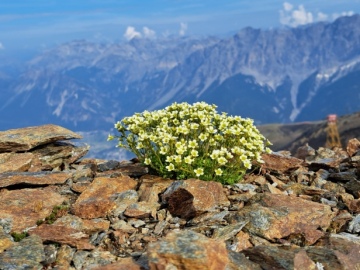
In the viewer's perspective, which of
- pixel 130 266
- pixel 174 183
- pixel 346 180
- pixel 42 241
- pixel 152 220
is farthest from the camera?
pixel 346 180

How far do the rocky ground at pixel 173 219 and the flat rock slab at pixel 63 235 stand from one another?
0.02 meters

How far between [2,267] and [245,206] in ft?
18.8

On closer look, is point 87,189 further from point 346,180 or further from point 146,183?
point 346,180

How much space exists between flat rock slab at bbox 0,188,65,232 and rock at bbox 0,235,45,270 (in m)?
1.23

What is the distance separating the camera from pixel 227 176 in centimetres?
1307

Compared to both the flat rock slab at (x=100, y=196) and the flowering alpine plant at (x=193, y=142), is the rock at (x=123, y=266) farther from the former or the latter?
the flowering alpine plant at (x=193, y=142)

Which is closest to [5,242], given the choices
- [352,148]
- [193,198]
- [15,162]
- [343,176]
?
[193,198]

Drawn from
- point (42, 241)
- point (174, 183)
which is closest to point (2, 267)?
point (42, 241)

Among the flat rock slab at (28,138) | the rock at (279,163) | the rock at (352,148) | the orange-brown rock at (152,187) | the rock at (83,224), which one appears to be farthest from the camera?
the rock at (352,148)

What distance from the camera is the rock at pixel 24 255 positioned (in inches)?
343

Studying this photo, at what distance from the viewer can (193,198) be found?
37.5 ft

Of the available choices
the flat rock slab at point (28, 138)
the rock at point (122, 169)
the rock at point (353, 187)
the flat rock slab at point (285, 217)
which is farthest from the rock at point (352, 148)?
the flat rock slab at point (28, 138)

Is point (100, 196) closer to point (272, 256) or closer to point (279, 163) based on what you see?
point (272, 256)

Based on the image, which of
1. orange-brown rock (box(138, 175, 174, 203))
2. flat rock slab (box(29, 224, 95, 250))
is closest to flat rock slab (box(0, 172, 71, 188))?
orange-brown rock (box(138, 175, 174, 203))
